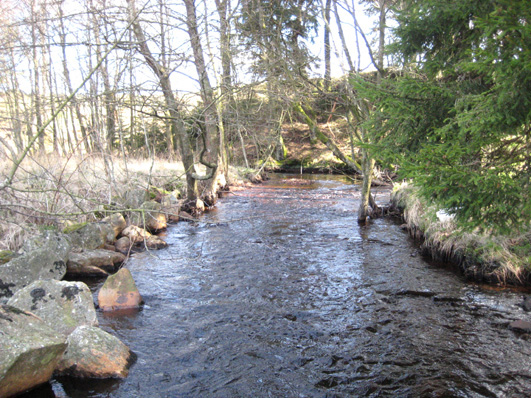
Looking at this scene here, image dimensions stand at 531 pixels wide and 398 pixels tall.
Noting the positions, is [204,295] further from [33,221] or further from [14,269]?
[33,221]

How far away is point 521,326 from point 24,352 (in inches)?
206

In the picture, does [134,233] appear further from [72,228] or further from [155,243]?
[72,228]

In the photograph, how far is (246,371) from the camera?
12.0 feet

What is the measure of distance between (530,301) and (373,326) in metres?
2.20

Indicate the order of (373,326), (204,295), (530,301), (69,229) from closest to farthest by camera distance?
(373,326) → (530,301) → (204,295) → (69,229)

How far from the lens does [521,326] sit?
4320mm

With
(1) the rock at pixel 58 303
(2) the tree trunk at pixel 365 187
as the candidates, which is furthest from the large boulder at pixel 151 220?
(2) the tree trunk at pixel 365 187

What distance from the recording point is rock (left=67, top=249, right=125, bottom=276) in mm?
6051

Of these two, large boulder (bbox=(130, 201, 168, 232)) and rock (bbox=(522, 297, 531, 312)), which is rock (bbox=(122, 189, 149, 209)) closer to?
large boulder (bbox=(130, 201, 168, 232))

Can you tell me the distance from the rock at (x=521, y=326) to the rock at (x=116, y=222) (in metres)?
7.20

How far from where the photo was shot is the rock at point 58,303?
13.4ft

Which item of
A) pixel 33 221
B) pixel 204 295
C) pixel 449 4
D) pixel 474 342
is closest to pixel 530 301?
pixel 474 342

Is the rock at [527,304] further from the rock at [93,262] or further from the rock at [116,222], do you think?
the rock at [116,222]

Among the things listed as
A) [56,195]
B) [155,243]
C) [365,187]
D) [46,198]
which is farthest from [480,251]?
[56,195]
